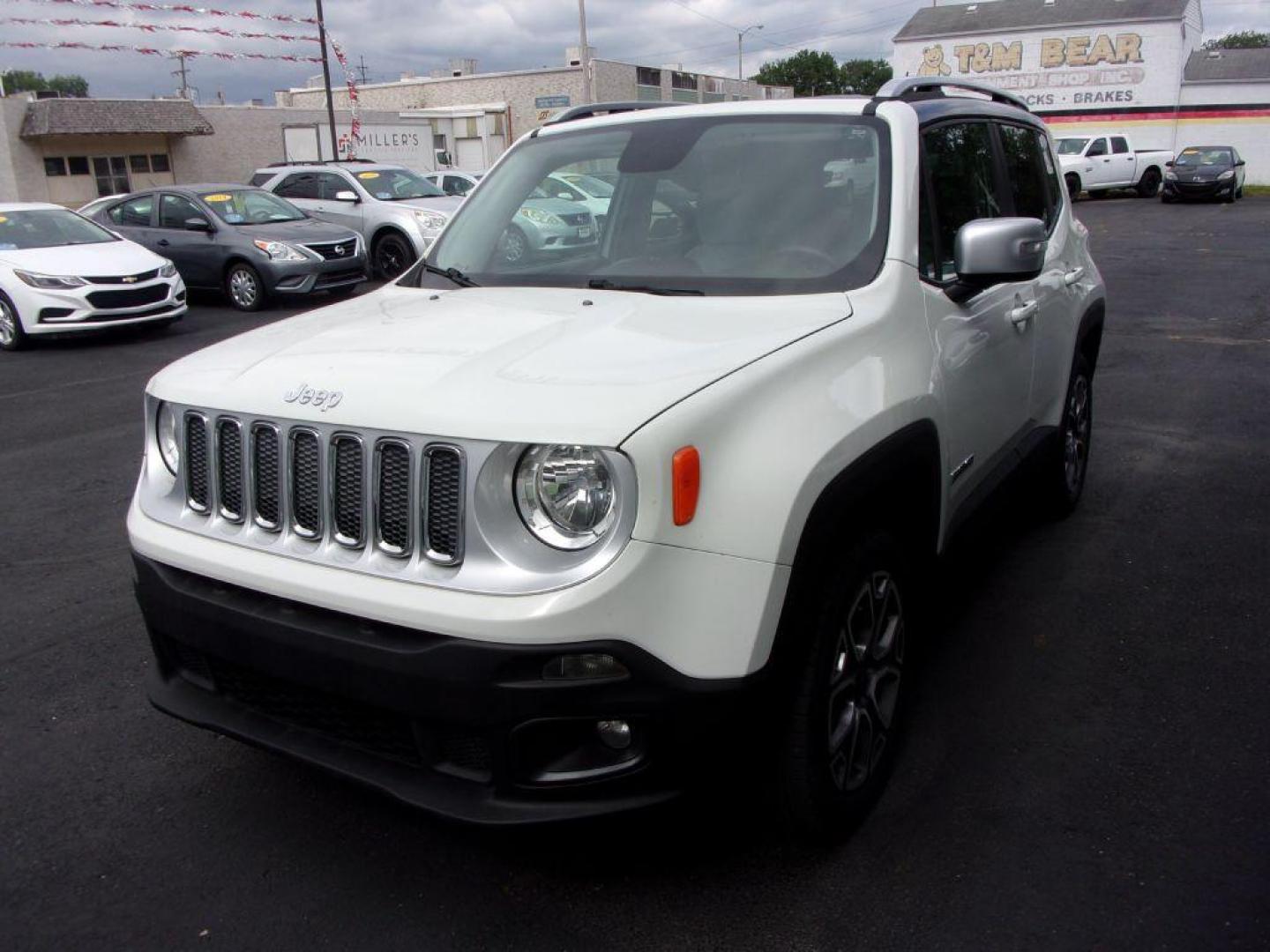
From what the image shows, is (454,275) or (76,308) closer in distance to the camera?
(454,275)

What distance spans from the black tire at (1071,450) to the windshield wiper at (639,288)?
2344 millimetres

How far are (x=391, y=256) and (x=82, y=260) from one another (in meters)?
5.27

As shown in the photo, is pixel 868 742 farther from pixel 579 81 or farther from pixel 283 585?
pixel 579 81

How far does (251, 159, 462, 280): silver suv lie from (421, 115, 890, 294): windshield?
462 inches

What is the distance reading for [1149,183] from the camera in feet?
118

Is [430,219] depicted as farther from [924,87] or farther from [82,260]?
[924,87]

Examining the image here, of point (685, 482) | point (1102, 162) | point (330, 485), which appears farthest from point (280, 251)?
point (1102, 162)

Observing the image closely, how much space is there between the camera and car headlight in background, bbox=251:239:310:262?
44.9ft

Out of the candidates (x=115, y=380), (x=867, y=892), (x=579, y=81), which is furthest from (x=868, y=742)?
(x=579, y=81)

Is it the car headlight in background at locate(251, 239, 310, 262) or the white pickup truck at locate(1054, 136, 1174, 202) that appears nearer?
the car headlight in background at locate(251, 239, 310, 262)

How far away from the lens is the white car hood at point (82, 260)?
11.6m

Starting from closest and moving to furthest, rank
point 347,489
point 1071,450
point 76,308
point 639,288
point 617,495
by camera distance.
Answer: point 617,495, point 347,489, point 639,288, point 1071,450, point 76,308

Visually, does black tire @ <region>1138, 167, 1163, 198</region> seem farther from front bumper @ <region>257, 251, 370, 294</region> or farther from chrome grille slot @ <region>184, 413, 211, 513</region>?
chrome grille slot @ <region>184, 413, 211, 513</region>

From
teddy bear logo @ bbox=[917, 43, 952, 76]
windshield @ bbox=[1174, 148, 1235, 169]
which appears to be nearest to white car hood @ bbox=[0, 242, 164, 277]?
windshield @ bbox=[1174, 148, 1235, 169]
